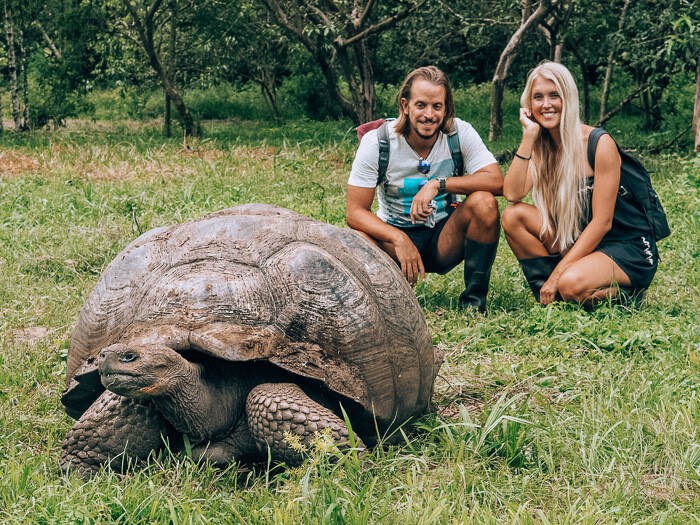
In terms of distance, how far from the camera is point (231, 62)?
15.0m

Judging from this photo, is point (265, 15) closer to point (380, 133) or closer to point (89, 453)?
point (380, 133)

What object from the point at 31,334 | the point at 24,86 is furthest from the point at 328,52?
the point at 31,334

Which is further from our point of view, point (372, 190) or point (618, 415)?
point (372, 190)

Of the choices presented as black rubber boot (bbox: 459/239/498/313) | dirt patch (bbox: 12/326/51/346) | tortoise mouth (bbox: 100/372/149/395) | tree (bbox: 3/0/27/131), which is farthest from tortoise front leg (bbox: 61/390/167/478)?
tree (bbox: 3/0/27/131)

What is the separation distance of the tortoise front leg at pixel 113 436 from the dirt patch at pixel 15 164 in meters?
5.81

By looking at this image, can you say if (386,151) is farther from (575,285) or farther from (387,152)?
(575,285)

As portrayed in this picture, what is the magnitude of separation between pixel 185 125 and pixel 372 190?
7.86m

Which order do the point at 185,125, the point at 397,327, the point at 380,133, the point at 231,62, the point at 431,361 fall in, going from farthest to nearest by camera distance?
the point at 231,62, the point at 185,125, the point at 380,133, the point at 431,361, the point at 397,327

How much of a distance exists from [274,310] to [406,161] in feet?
6.04

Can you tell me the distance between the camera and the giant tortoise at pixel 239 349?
2.27 meters

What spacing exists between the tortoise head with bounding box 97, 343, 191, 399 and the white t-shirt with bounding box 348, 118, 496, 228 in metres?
2.01

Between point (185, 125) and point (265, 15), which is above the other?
point (265, 15)

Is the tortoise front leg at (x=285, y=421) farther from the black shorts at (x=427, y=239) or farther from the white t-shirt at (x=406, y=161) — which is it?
the black shorts at (x=427, y=239)

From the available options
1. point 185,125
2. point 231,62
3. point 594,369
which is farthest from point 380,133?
point 231,62
